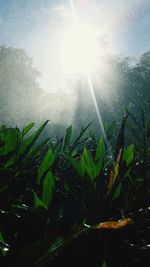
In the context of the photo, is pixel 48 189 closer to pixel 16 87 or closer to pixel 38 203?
pixel 38 203

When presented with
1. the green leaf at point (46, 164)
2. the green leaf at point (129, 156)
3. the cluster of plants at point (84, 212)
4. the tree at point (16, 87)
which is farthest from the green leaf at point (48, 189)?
the tree at point (16, 87)

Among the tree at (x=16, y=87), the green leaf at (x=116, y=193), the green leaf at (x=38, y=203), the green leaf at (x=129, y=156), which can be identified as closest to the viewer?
the green leaf at (x=38, y=203)

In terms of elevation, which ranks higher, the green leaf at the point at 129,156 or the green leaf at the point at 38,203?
the green leaf at the point at 129,156

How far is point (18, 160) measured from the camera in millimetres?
1231

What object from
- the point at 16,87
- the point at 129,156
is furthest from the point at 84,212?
the point at 16,87

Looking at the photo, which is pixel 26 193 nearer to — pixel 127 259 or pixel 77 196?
pixel 77 196

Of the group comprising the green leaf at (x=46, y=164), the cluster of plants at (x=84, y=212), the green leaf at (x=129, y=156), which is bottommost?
the cluster of plants at (x=84, y=212)

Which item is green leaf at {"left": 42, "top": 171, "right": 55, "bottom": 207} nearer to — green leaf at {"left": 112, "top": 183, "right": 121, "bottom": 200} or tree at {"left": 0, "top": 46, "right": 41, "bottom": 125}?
green leaf at {"left": 112, "top": 183, "right": 121, "bottom": 200}

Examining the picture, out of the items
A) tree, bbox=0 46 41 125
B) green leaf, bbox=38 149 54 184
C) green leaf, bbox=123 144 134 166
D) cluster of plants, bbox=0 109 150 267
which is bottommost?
cluster of plants, bbox=0 109 150 267

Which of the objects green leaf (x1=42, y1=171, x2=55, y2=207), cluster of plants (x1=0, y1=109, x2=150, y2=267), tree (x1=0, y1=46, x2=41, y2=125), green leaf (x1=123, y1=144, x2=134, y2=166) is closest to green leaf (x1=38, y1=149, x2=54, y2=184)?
cluster of plants (x1=0, y1=109, x2=150, y2=267)

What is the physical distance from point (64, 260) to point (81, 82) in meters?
53.2

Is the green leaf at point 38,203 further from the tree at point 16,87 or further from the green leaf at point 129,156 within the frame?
the tree at point 16,87

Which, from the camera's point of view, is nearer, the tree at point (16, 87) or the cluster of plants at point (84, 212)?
the cluster of plants at point (84, 212)

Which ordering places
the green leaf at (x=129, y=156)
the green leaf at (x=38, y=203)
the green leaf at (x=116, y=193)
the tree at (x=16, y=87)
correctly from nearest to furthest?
the green leaf at (x=38, y=203) < the green leaf at (x=116, y=193) < the green leaf at (x=129, y=156) < the tree at (x=16, y=87)
